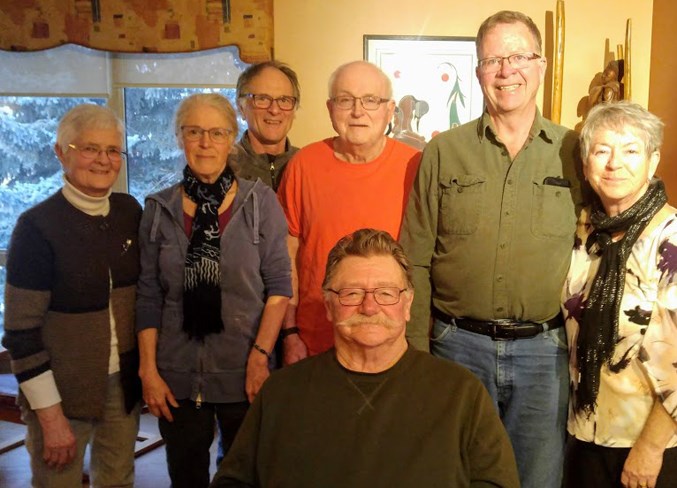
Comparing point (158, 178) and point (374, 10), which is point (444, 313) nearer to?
point (374, 10)

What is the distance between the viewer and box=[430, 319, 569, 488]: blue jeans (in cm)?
172

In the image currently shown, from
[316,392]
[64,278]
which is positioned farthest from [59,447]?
[316,392]

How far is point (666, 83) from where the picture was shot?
2936 millimetres

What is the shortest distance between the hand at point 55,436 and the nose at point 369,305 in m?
1.00

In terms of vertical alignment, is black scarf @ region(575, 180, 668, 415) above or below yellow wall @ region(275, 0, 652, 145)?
below

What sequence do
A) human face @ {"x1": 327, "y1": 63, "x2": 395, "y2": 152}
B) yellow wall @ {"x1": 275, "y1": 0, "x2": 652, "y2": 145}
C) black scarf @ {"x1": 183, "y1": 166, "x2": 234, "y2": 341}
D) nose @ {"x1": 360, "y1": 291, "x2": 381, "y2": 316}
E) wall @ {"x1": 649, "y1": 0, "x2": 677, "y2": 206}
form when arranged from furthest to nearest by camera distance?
yellow wall @ {"x1": 275, "y1": 0, "x2": 652, "y2": 145}
wall @ {"x1": 649, "y1": 0, "x2": 677, "y2": 206}
human face @ {"x1": 327, "y1": 63, "x2": 395, "y2": 152}
black scarf @ {"x1": 183, "y1": 166, "x2": 234, "y2": 341}
nose @ {"x1": 360, "y1": 291, "x2": 381, "y2": 316}

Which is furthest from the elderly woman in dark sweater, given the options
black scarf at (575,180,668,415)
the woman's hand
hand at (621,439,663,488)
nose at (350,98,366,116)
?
hand at (621,439,663,488)

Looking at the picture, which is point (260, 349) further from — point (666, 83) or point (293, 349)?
point (666, 83)

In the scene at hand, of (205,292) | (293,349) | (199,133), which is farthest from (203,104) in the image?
(293,349)

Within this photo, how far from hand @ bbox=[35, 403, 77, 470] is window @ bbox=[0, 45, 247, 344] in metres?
2.00

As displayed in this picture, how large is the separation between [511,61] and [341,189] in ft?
2.12

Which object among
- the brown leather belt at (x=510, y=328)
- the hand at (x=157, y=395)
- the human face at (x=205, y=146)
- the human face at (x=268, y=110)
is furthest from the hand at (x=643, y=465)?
the human face at (x=268, y=110)

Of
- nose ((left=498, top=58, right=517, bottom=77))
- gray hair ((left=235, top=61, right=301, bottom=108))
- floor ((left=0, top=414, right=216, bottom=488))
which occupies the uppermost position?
gray hair ((left=235, top=61, right=301, bottom=108))

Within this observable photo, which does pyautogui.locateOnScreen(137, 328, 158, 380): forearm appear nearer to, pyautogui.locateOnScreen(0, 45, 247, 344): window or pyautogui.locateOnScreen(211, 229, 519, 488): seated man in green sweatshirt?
pyautogui.locateOnScreen(211, 229, 519, 488): seated man in green sweatshirt
